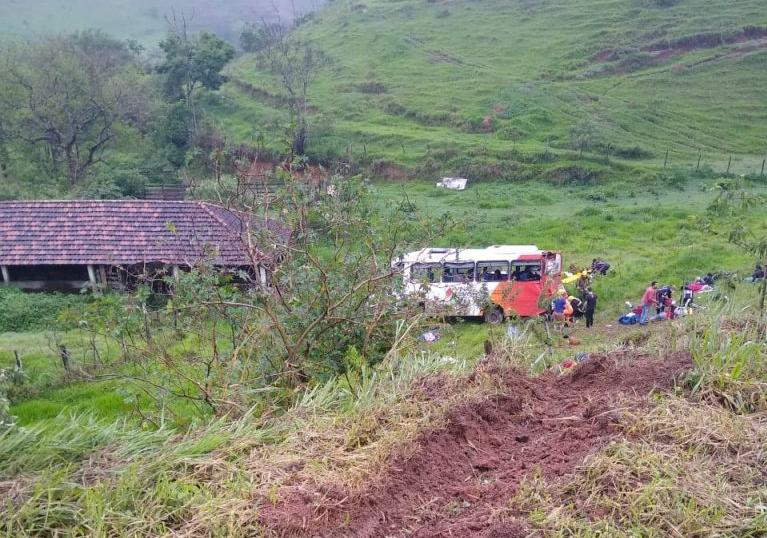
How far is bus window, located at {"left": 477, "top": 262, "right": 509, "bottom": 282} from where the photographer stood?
48.5 ft

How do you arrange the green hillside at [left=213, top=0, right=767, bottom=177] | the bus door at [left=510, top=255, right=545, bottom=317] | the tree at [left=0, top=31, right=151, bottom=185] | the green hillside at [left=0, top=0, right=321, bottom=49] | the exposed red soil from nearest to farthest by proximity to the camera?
1. the exposed red soil
2. the bus door at [left=510, top=255, right=545, bottom=317]
3. the tree at [left=0, top=31, right=151, bottom=185]
4. the green hillside at [left=213, top=0, right=767, bottom=177]
5. the green hillside at [left=0, top=0, right=321, bottom=49]

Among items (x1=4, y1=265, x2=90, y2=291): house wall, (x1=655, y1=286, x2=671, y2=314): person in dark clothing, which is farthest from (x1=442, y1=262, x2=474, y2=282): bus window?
(x1=4, y1=265, x2=90, y2=291): house wall

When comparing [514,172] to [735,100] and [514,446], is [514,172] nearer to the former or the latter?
[735,100]

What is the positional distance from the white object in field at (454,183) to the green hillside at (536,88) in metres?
0.98

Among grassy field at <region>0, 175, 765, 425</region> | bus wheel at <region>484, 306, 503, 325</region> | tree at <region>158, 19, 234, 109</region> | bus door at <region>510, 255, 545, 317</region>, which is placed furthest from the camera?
tree at <region>158, 19, 234, 109</region>

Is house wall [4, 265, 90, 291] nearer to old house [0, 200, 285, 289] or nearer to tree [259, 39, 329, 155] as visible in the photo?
old house [0, 200, 285, 289]

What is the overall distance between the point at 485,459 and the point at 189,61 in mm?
34389

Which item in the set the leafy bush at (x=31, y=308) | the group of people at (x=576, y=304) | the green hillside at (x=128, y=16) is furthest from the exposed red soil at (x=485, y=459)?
the green hillside at (x=128, y=16)

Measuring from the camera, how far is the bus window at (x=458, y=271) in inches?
587

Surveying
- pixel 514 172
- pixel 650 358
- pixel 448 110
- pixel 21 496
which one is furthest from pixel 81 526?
pixel 448 110

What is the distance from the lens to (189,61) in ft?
110

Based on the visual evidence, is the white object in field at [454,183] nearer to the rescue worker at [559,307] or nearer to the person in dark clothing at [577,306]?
the person in dark clothing at [577,306]

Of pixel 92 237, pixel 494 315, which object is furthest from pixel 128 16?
pixel 494 315

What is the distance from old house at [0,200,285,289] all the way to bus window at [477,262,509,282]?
6226 millimetres
